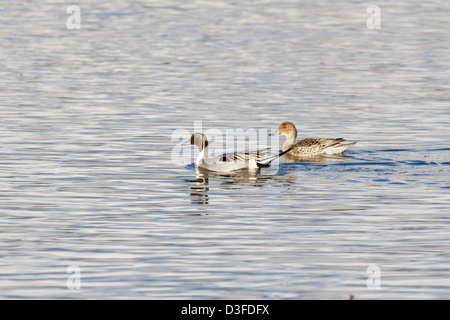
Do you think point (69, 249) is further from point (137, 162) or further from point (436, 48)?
point (436, 48)

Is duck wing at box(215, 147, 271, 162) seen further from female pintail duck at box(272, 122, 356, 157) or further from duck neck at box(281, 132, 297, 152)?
duck neck at box(281, 132, 297, 152)

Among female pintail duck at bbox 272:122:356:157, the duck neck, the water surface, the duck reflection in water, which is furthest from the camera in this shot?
the duck neck

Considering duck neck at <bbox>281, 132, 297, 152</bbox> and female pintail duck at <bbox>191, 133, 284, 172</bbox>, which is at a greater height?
duck neck at <bbox>281, 132, 297, 152</bbox>

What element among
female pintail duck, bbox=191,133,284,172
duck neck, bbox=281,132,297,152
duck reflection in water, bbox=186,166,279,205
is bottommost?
duck reflection in water, bbox=186,166,279,205

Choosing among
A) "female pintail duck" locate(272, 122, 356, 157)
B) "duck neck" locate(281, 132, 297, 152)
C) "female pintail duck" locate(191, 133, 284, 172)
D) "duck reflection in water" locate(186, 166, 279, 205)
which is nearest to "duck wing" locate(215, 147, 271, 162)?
"female pintail duck" locate(191, 133, 284, 172)

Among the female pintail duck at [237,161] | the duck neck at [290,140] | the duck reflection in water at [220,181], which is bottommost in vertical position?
the duck reflection in water at [220,181]

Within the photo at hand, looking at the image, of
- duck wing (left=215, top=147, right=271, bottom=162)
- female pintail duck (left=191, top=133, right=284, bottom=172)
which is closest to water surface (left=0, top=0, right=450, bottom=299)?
female pintail duck (left=191, top=133, right=284, bottom=172)

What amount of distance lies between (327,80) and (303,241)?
1728 centimetres

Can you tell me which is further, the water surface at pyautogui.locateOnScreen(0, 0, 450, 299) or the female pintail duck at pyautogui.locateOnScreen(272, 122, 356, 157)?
the female pintail duck at pyautogui.locateOnScreen(272, 122, 356, 157)

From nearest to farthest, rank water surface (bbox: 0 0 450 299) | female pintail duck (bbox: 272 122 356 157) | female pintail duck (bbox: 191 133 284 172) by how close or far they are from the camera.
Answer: water surface (bbox: 0 0 450 299) < female pintail duck (bbox: 191 133 284 172) < female pintail duck (bbox: 272 122 356 157)

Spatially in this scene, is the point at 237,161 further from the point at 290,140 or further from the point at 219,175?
the point at 290,140

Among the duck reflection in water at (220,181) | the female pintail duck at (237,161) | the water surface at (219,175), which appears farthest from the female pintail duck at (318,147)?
the duck reflection in water at (220,181)

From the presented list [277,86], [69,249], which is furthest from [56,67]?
[69,249]

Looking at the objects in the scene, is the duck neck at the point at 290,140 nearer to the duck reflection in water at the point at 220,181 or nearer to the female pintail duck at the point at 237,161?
the female pintail duck at the point at 237,161
